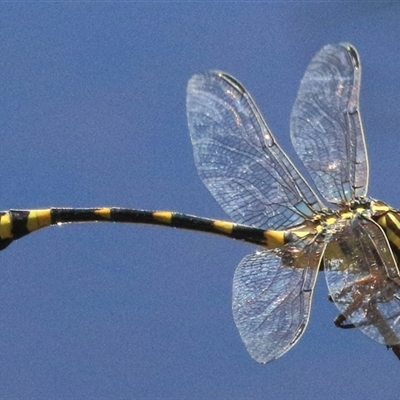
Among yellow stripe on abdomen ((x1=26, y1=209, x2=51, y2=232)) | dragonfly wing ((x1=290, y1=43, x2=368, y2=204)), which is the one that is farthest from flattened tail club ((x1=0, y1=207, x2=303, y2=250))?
dragonfly wing ((x1=290, y1=43, x2=368, y2=204))

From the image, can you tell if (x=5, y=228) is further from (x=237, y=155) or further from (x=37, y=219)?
(x=237, y=155)

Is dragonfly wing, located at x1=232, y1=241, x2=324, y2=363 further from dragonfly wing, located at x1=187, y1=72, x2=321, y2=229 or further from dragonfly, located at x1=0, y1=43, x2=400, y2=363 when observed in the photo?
dragonfly wing, located at x1=187, y1=72, x2=321, y2=229

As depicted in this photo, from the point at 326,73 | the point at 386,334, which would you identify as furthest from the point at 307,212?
the point at 386,334

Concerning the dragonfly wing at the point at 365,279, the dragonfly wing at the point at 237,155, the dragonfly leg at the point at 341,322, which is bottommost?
the dragonfly leg at the point at 341,322

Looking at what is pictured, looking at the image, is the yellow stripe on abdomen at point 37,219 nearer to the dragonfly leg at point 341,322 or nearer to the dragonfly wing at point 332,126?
the dragonfly wing at point 332,126

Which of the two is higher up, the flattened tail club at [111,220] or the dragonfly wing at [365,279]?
the flattened tail club at [111,220]

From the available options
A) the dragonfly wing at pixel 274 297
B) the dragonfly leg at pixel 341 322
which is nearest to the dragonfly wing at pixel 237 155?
the dragonfly wing at pixel 274 297

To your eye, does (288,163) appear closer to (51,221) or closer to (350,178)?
(350,178)

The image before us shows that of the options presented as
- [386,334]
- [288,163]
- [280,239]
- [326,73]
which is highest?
[326,73]
